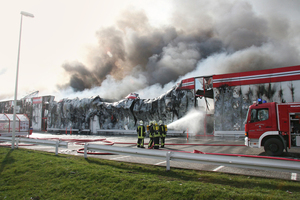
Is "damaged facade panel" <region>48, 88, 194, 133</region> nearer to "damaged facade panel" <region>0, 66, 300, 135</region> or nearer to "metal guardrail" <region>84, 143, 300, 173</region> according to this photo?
"damaged facade panel" <region>0, 66, 300, 135</region>

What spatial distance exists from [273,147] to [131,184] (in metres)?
7.18

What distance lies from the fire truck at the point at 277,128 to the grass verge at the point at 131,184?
5.00 metres

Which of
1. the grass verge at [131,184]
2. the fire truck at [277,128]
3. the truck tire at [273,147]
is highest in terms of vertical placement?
the fire truck at [277,128]

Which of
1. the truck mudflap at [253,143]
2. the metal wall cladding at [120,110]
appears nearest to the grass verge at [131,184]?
the truck mudflap at [253,143]

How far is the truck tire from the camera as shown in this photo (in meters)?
8.73

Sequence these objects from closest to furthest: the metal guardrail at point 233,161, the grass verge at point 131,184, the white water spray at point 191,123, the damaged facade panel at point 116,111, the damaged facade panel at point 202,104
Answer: the grass verge at point 131,184, the metal guardrail at point 233,161, the damaged facade panel at point 202,104, the white water spray at point 191,123, the damaged facade panel at point 116,111

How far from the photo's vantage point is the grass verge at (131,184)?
3953 mm

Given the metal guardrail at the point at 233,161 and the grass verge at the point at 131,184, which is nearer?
the grass verge at the point at 131,184

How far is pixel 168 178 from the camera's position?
4969 millimetres

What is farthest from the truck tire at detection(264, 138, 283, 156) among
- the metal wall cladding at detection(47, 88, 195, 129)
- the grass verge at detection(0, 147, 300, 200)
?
the metal wall cladding at detection(47, 88, 195, 129)

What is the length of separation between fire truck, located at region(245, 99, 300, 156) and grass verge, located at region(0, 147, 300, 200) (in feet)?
16.4

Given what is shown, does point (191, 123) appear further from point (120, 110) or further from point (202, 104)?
point (120, 110)

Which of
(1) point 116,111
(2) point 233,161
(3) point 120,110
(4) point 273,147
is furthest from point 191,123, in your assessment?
(2) point 233,161

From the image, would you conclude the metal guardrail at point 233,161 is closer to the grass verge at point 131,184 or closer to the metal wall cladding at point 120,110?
the grass verge at point 131,184
